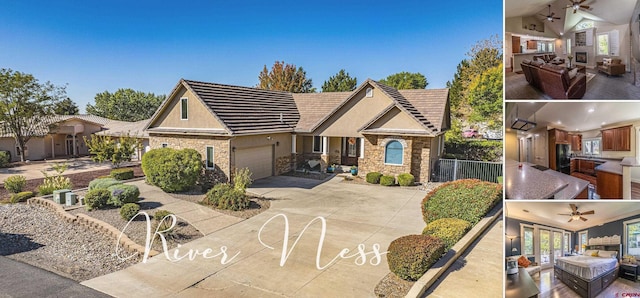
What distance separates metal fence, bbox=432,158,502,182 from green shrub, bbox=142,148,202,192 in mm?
12222

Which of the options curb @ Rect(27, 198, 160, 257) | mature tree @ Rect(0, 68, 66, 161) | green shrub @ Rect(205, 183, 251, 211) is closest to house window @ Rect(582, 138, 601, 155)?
curb @ Rect(27, 198, 160, 257)

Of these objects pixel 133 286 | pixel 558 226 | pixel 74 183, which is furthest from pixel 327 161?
pixel 558 226

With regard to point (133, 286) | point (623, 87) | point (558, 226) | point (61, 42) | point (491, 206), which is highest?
point (61, 42)

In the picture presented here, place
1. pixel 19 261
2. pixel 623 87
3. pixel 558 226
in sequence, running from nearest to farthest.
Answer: pixel 623 87, pixel 558 226, pixel 19 261

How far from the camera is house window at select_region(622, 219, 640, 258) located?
2871 mm

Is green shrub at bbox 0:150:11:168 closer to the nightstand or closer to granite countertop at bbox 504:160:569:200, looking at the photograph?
granite countertop at bbox 504:160:569:200

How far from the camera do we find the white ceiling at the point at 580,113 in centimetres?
241

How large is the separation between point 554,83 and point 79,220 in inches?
553

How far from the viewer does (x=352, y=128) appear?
67.4 ft

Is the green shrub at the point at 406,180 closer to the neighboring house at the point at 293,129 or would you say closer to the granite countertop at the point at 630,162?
the neighboring house at the point at 293,129

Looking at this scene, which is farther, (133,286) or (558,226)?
(133,286)

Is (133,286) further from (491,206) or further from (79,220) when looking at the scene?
(491,206)

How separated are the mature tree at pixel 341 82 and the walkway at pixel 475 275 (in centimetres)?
4001

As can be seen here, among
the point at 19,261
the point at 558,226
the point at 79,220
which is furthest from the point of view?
the point at 79,220
